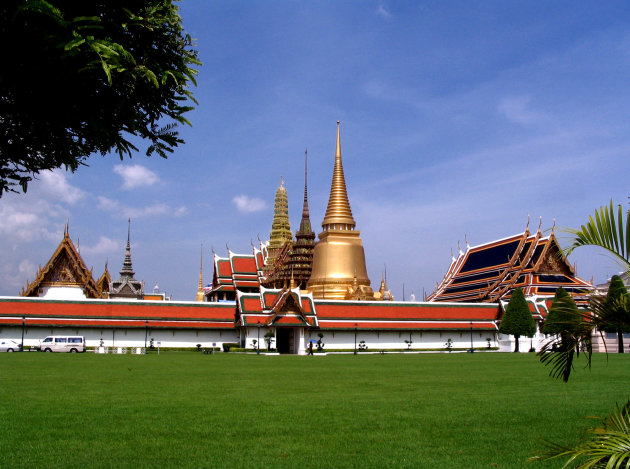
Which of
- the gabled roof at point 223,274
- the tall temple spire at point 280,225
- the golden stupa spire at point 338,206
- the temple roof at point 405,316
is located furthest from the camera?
the tall temple spire at point 280,225

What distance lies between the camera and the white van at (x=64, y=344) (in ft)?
143

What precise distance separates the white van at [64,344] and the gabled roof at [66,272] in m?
14.6

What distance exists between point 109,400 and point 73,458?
5752 mm

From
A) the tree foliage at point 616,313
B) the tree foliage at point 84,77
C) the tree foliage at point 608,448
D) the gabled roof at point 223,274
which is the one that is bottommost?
the tree foliage at point 608,448

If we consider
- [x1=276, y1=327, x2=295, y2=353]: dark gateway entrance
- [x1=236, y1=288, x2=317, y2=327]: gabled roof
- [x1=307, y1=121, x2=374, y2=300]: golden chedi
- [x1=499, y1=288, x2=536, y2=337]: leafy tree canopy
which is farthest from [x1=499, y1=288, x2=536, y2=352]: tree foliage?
[x1=276, y1=327, x2=295, y2=353]: dark gateway entrance

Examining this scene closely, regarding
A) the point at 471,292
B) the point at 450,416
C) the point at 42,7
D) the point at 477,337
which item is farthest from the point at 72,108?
the point at 471,292

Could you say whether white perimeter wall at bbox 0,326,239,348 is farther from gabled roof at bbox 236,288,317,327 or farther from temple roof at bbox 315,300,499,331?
temple roof at bbox 315,300,499,331

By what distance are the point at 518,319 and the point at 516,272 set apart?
39.0 ft

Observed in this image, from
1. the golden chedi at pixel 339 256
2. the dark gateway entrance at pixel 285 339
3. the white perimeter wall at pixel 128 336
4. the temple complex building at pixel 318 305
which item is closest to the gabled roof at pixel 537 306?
the temple complex building at pixel 318 305

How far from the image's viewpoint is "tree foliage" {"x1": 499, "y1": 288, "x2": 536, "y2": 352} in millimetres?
48344

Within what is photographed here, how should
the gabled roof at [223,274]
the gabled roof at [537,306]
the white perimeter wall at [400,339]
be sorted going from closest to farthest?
the white perimeter wall at [400,339] < the gabled roof at [537,306] < the gabled roof at [223,274]

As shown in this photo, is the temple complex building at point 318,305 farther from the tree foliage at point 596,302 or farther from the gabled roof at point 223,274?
the tree foliage at point 596,302

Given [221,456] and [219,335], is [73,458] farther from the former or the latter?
[219,335]

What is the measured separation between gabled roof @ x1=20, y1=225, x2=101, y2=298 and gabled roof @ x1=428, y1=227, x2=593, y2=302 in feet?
118
